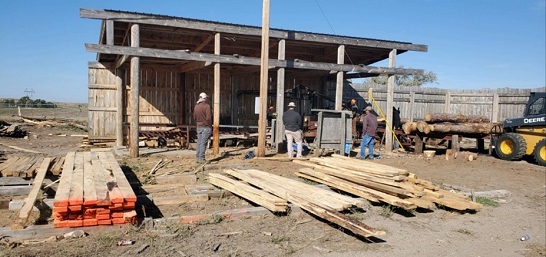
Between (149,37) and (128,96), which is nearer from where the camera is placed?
(149,37)

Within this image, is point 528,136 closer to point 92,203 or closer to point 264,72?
point 264,72

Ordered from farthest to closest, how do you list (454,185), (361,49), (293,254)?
(361,49), (454,185), (293,254)

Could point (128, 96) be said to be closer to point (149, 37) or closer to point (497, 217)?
point (149, 37)

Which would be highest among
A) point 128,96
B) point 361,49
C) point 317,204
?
point 361,49

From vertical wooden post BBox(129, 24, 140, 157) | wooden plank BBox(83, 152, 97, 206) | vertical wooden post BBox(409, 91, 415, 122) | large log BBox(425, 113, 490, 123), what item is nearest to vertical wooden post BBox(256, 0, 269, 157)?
vertical wooden post BBox(129, 24, 140, 157)

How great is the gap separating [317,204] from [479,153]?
40.2 feet

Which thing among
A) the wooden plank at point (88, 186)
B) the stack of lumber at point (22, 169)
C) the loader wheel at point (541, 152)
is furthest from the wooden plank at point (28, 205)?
the loader wheel at point (541, 152)

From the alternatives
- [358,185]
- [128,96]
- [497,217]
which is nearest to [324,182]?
[358,185]

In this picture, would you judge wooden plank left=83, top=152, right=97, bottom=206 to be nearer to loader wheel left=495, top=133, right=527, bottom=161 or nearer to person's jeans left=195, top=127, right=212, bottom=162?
person's jeans left=195, top=127, right=212, bottom=162

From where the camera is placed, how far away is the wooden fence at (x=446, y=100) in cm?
1955

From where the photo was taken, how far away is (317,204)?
6.35m

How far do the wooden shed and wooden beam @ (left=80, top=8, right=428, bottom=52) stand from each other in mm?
26

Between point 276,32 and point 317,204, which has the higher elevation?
point 276,32

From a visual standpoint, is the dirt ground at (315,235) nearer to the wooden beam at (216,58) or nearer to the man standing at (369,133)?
the wooden beam at (216,58)
